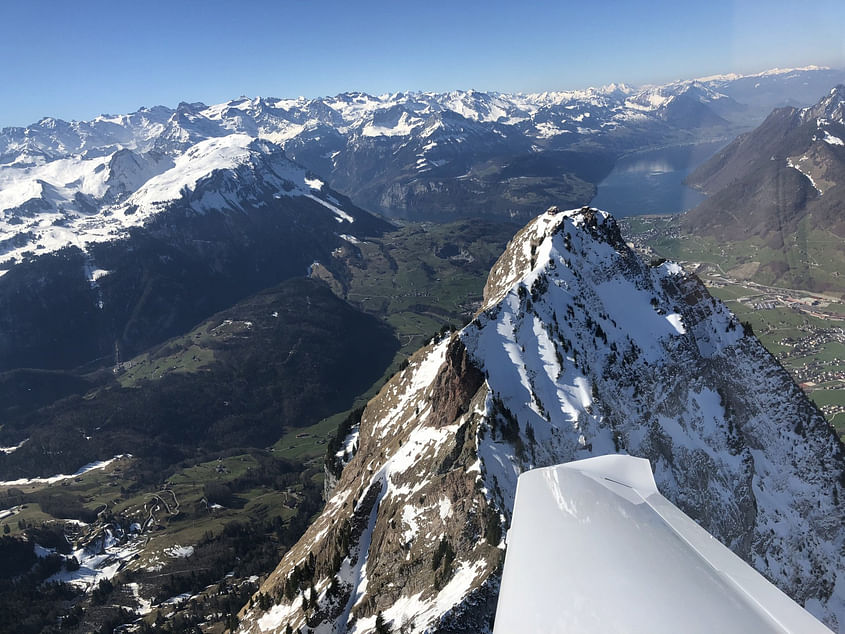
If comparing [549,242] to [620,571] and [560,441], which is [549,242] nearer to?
[560,441]

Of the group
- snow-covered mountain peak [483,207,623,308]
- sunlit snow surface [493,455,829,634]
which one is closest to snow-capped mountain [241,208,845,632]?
snow-covered mountain peak [483,207,623,308]

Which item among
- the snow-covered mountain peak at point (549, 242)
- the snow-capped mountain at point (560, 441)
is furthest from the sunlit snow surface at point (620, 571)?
the snow-covered mountain peak at point (549, 242)

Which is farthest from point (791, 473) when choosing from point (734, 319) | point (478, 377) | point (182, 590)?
point (182, 590)

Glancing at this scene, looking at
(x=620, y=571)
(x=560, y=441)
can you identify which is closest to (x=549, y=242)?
(x=560, y=441)

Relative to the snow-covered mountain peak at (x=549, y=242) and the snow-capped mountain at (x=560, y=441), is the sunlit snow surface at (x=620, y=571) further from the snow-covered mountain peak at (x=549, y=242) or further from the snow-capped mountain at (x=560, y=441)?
the snow-covered mountain peak at (x=549, y=242)

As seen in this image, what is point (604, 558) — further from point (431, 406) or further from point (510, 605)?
point (431, 406)
